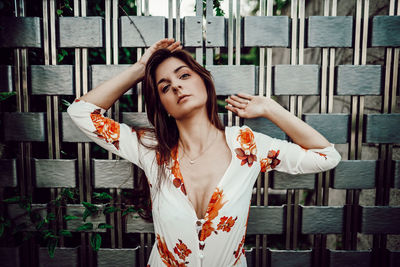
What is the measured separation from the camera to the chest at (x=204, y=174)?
1160 millimetres

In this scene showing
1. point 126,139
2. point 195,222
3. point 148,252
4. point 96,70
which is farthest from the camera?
point 148,252

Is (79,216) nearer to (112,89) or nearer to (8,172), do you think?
(8,172)

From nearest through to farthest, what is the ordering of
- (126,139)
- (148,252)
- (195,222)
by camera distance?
(195,222), (126,139), (148,252)

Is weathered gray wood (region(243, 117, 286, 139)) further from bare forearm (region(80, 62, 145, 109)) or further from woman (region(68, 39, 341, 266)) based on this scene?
bare forearm (region(80, 62, 145, 109))

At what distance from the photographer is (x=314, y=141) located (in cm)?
119

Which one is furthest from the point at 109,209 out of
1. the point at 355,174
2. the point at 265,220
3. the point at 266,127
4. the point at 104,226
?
the point at 355,174

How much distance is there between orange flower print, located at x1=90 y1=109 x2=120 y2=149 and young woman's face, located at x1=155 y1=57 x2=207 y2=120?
0.29 metres

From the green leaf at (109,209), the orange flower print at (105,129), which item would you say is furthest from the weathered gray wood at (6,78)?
the green leaf at (109,209)

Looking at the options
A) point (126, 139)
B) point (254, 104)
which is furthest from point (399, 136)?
point (126, 139)

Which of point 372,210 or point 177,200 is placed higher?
point 177,200

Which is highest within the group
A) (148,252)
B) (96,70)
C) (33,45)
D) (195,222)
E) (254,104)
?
(33,45)

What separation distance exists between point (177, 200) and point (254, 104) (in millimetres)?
645

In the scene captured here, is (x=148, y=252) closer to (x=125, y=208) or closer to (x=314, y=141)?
(x=125, y=208)

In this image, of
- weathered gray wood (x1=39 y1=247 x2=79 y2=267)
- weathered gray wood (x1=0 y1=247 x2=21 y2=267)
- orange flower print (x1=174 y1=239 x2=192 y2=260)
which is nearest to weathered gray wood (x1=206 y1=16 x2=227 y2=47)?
orange flower print (x1=174 y1=239 x2=192 y2=260)
